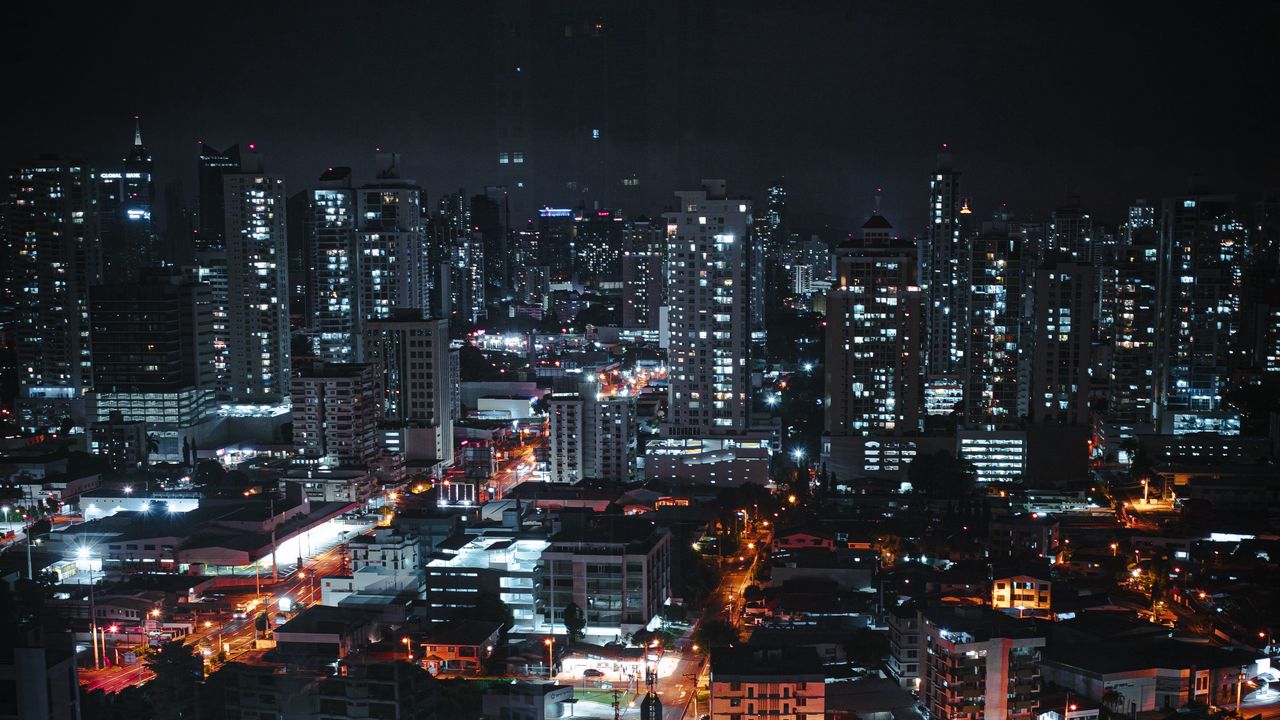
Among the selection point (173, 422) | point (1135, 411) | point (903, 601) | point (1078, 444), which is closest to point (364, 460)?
point (173, 422)

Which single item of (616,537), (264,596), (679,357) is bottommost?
(264,596)

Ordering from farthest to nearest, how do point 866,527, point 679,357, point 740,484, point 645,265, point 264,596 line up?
point 645,265
point 679,357
point 740,484
point 866,527
point 264,596

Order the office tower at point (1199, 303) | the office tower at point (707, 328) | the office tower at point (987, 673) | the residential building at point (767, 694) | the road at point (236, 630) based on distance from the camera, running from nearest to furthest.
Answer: the residential building at point (767, 694) → the office tower at point (987, 673) → the road at point (236, 630) → the office tower at point (707, 328) → the office tower at point (1199, 303)

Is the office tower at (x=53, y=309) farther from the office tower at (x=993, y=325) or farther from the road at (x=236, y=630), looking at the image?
the office tower at (x=993, y=325)

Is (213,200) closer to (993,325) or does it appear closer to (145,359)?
(145,359)

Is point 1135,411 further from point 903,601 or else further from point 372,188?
point 372,188

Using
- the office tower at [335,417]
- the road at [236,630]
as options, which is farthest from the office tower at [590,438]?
the road at [236,630]

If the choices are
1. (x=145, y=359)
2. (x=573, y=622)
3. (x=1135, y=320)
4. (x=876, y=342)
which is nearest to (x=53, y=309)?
(x=145, y=359)
